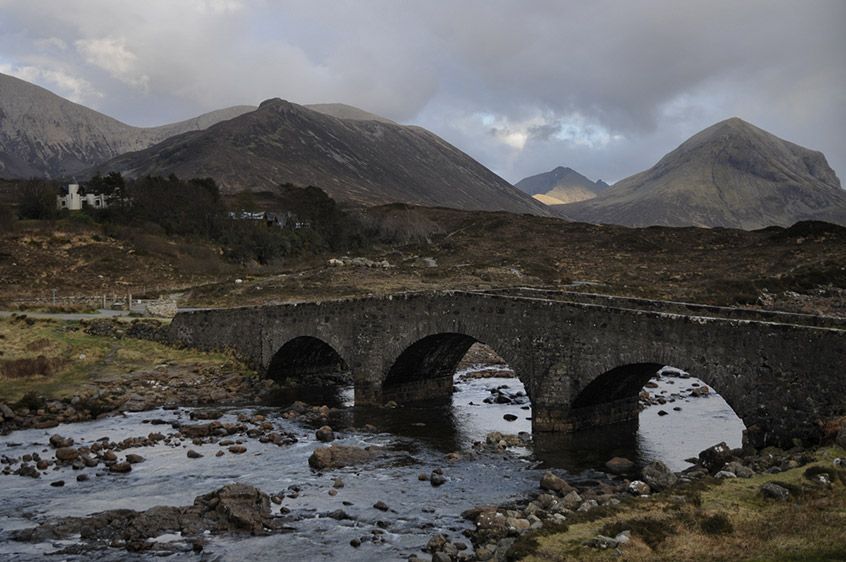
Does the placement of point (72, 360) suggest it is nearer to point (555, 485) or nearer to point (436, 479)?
point (436, 479)

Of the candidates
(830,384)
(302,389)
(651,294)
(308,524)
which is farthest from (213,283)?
(830,384)

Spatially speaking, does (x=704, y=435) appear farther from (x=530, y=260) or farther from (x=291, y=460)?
(x=530, y=260)

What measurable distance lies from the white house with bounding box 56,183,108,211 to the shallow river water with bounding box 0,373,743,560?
3018 inches

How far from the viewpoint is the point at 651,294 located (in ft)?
219

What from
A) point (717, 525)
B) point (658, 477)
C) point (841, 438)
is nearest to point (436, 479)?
point (658, 477)

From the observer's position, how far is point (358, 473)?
88.7 ft

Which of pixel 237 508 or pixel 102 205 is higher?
pixel 102 205

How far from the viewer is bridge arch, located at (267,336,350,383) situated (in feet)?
141

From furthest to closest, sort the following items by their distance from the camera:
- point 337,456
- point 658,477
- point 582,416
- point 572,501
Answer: point 582,416, point 337,456, point 658,477, point 572,501

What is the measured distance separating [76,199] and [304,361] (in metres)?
78.8

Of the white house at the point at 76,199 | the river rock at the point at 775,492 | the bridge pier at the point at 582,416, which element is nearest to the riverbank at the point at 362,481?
the river rock at the point at 775,492

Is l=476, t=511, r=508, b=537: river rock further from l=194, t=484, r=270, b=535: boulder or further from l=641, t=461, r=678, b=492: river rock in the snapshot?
l=194, t=484, r=270, b=535: boulder

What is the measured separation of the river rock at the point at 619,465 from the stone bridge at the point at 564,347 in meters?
3.32

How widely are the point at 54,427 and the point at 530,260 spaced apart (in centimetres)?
6838
